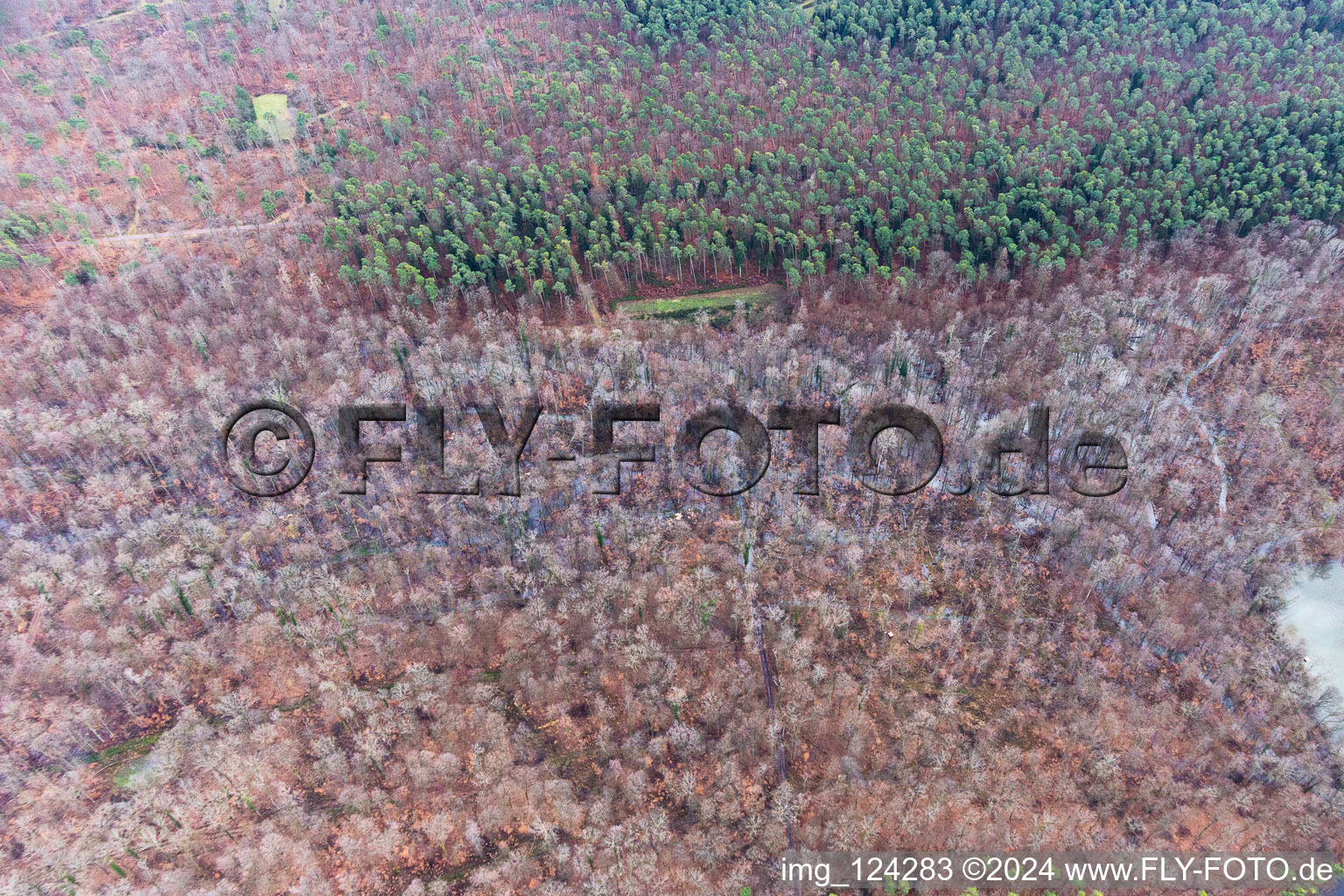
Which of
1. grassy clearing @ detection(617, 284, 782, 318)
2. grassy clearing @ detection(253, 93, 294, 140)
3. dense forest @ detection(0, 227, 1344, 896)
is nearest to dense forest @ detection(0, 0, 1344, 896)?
dense forest @ detection(0, 227, 1344, 896)

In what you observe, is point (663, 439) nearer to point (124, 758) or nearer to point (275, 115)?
point (124, 758)

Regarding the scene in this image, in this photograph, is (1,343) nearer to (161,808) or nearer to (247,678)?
(247,678)

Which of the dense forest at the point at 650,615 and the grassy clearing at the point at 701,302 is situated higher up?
the grassy clearing at the point at 701,302

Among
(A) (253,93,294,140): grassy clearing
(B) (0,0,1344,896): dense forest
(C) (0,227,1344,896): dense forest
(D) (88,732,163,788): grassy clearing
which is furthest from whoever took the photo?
(A) (253,93,294,140): grassy clearing

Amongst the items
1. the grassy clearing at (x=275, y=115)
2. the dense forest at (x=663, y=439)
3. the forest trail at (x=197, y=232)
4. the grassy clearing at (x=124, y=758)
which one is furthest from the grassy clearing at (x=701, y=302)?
the grassy clearing at (x=124, y=758)

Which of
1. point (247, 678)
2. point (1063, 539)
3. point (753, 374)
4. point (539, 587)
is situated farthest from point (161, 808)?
point (1063, 539)

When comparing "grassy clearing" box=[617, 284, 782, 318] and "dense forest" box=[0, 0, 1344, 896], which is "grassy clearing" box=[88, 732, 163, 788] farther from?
"grassy clearing" box=[617, 284, 782, 318]

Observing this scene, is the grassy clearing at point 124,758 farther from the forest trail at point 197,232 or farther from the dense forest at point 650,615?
the forest trail at point 197,232
